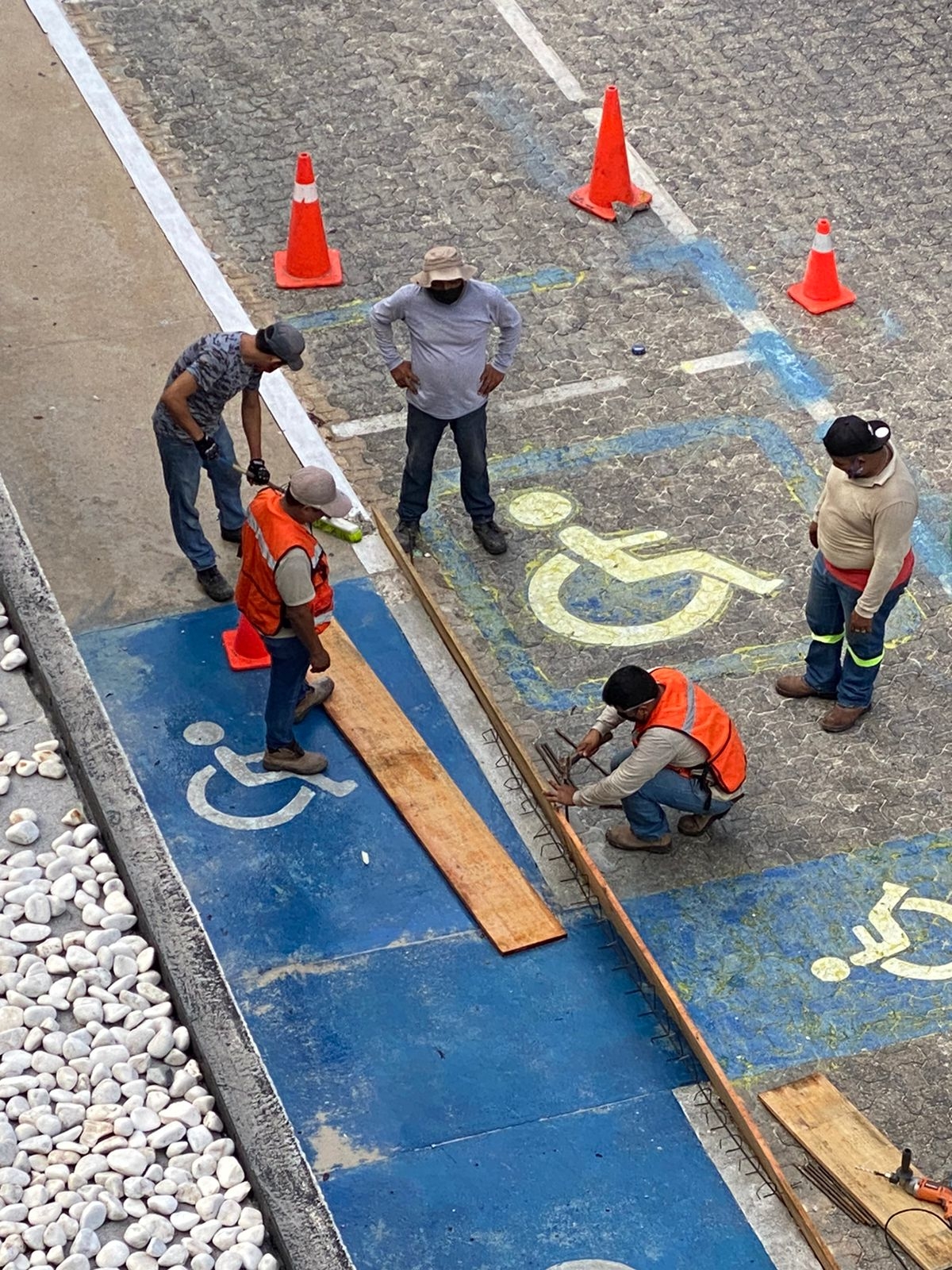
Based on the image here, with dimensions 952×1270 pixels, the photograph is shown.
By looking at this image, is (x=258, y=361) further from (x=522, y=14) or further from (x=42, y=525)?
(x=522, y=14)

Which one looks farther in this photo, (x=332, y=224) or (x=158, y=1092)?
(x=332, y=224)

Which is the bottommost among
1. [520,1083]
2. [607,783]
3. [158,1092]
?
[520,1083]

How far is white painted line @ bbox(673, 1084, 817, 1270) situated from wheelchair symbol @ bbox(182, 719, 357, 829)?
2.39 metres

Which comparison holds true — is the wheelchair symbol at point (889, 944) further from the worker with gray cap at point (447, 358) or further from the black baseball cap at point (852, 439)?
the worker with gray cap at point (447, 358)

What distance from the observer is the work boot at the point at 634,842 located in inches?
367

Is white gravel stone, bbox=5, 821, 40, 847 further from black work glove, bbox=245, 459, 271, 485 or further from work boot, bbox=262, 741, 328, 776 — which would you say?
black work glove, bbox=245, 459, 271, 485

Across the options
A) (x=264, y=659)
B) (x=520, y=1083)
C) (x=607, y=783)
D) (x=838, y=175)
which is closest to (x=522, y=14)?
(x=838, y=175)

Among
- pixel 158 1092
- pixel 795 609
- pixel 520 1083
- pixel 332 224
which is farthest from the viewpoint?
pixel 332 224

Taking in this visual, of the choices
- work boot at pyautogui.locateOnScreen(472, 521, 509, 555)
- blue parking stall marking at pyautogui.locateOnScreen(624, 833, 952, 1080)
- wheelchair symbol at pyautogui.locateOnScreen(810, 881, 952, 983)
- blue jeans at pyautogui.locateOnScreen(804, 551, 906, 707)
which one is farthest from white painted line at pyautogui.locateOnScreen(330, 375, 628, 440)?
wheelchair symbol at pyautogui.locateOnScreen(810, 881, 952, 983)

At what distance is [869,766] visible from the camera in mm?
9797

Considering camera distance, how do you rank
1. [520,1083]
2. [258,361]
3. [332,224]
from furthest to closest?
[332,224] → [258,361] → [520,1083]

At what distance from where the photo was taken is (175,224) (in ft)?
44.3

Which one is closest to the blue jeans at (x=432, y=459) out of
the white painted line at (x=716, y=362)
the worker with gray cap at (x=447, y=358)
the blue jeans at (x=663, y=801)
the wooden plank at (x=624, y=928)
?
the worker with gray cap at (x=447, y=358)

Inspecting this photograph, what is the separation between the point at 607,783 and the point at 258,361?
2.80 m
